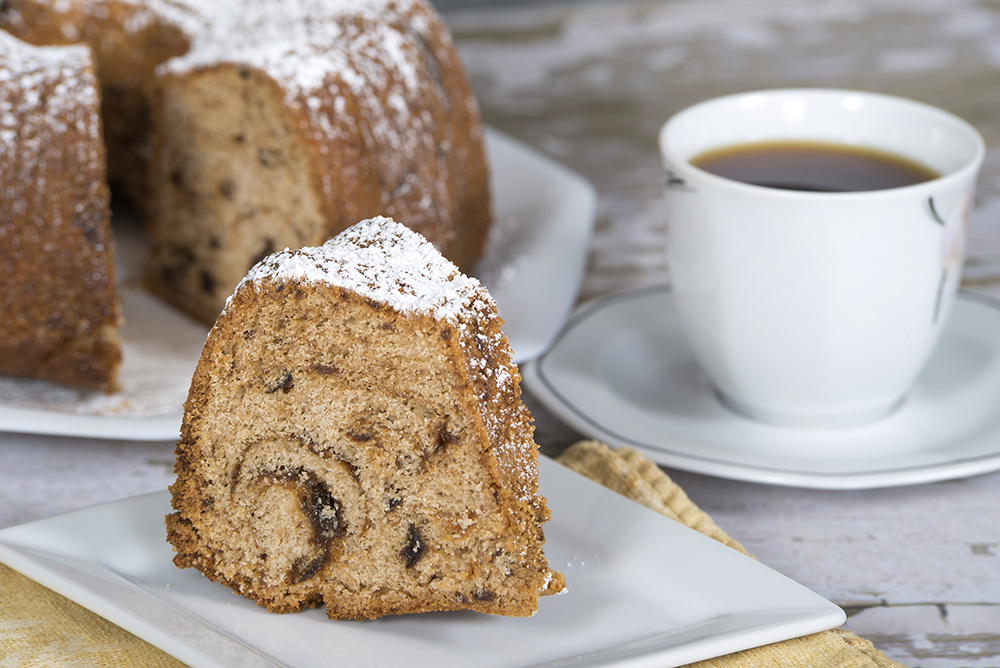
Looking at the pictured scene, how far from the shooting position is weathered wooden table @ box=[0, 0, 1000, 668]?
1073mm

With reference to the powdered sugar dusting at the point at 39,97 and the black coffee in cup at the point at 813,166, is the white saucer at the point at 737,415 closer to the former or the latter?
the black coffee in cup at the point at 813,166

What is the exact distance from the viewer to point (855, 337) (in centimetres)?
120

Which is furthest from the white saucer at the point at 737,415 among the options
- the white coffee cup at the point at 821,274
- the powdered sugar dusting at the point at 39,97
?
the powdered sugar dusting at the point at 39,97

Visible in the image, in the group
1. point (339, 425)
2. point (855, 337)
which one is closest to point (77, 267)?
point (339, 425)

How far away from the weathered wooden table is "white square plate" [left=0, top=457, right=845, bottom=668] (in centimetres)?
19

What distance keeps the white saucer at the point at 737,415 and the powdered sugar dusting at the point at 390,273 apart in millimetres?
355

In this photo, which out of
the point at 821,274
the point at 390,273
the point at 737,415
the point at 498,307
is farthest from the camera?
the point at 498,307

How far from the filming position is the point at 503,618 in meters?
0.92

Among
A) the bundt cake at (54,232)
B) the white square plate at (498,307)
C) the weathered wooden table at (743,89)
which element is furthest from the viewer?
the bundt cake at (54,232)

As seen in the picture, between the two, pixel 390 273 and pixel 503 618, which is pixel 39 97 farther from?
pixel 503 618

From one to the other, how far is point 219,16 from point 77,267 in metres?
0.54

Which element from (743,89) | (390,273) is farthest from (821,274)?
(743,89)

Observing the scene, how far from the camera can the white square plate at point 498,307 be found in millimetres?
1266

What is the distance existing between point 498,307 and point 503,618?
2.31 ft
